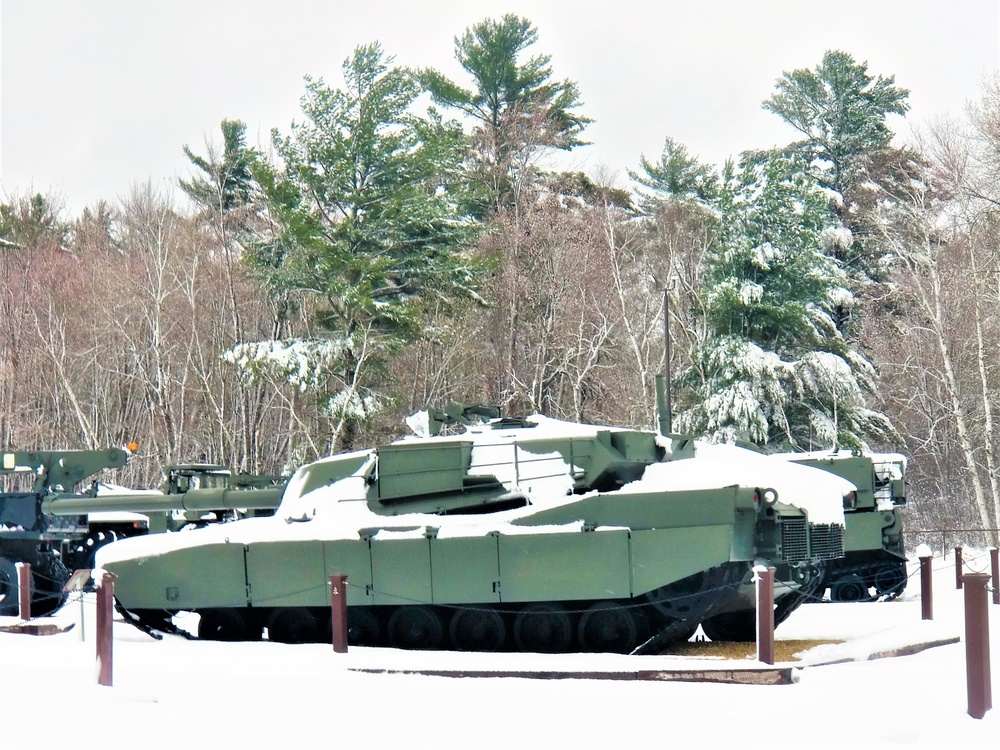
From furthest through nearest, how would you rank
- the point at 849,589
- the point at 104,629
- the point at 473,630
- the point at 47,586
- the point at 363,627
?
the point at 849,589 → the point at 47,586 → the point at 363,627 → the point at 473,630 → the point at 104,629

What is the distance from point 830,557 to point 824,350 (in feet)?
61.2

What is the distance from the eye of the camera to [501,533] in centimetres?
1213

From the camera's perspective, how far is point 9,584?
16516 mm

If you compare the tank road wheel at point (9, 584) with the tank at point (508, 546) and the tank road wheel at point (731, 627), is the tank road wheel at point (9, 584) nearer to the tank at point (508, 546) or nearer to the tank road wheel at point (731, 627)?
the tank at point (508, 546)

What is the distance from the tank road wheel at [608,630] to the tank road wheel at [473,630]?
0.91 metres

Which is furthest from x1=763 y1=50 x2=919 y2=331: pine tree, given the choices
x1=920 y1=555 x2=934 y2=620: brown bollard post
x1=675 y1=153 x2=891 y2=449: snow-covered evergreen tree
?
x1=920 y1=555 x2=934 y2=620: brown bollard post

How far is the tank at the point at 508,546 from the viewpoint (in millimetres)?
11828

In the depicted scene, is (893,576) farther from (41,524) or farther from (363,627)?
(41,524)

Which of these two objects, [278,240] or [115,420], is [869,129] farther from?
[115,420]

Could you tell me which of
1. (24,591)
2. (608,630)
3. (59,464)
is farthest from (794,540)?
(59,464)

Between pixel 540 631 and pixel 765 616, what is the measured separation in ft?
9.75

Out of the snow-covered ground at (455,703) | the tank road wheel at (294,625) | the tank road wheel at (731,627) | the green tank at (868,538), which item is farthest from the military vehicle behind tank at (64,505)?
the green tank at (868,538)

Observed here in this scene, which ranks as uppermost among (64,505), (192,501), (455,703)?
(192,501)

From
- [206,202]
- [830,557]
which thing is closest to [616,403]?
[206,202]
